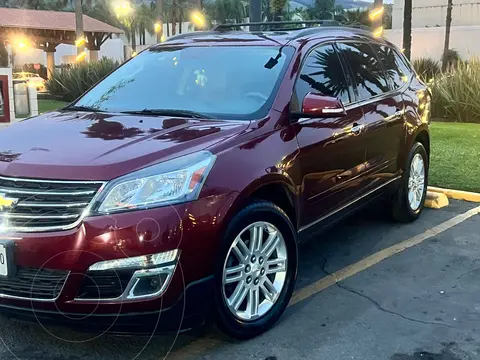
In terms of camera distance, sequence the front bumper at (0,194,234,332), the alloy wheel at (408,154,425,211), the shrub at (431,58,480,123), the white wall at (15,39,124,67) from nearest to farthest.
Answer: the front bumper at (0,194,234,332) < the alloy wheel at (408,154,425,211) < the shrub at (431,58,480,123) < the white wall at (15,39,124,67)

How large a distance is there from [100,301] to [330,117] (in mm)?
2124

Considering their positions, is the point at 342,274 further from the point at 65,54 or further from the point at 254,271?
the point at 65,54

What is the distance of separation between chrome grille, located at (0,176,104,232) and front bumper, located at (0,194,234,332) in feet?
0.17

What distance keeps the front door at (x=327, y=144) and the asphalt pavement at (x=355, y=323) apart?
573mm

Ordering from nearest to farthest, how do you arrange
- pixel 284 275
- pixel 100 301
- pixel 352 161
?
pixel 100 301 → pixel 284 275 → pixel 352 161

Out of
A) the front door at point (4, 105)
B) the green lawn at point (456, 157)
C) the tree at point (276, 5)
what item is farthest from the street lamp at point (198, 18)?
the green lawn at point (456, 157)

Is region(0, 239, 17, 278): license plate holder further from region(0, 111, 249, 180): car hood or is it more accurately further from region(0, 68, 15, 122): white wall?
region(0, 68, 15, 122): white wall

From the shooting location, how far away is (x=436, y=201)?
6625 mm

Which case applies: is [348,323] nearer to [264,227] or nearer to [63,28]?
[264,227]

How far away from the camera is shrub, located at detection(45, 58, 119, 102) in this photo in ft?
71.7

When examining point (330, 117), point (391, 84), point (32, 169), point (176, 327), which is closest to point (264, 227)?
point (176, 327)

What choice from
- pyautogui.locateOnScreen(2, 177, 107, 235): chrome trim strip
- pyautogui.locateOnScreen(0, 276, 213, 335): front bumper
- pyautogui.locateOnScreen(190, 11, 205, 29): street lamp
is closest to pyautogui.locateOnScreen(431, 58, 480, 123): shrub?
pyautogui.locateOnScreen(190, 11, 205, 29): street lamp

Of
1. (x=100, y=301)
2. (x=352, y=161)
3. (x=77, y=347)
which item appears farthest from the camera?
(x=352, y=161)

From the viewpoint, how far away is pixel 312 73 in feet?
14.8
